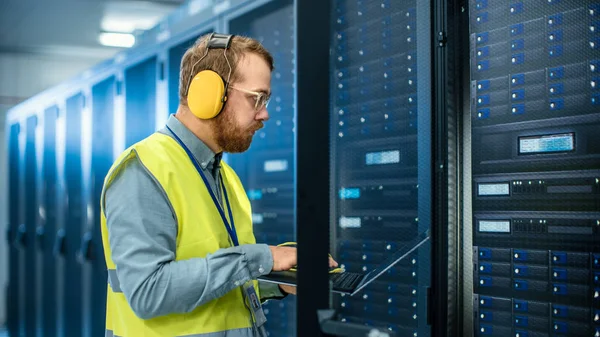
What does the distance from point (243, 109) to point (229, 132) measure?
6cm

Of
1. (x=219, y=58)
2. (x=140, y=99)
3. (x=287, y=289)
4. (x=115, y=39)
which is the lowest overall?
(x=287, y=289)

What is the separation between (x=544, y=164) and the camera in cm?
130

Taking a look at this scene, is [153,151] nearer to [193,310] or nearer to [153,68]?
[193,310]

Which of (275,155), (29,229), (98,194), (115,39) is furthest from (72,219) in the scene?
(115,39)

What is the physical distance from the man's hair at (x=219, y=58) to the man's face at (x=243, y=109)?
11 millimetres

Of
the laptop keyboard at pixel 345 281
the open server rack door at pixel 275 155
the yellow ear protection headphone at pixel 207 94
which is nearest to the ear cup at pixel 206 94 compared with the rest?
the yellow ear protection headphone at pixel 207 94

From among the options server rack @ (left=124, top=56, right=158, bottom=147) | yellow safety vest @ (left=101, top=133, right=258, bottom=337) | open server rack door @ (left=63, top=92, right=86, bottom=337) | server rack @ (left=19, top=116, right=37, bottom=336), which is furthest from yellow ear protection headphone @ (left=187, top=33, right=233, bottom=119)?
server rack @ (left=19, top=116, right=37, bottom=336)

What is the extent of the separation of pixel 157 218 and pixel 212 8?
1209 mm

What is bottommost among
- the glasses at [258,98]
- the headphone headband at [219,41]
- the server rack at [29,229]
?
the server rack at [29,229]

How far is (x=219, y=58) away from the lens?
47.8 inches

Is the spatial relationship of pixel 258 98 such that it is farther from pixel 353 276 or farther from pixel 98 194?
pixel 98 194

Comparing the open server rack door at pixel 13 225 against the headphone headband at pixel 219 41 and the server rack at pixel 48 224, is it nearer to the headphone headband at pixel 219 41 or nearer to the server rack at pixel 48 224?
the server rack at pixel 48 224

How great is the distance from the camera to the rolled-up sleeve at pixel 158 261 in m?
1.04

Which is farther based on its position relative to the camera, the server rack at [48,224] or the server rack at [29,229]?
the server rack at [29,229]
